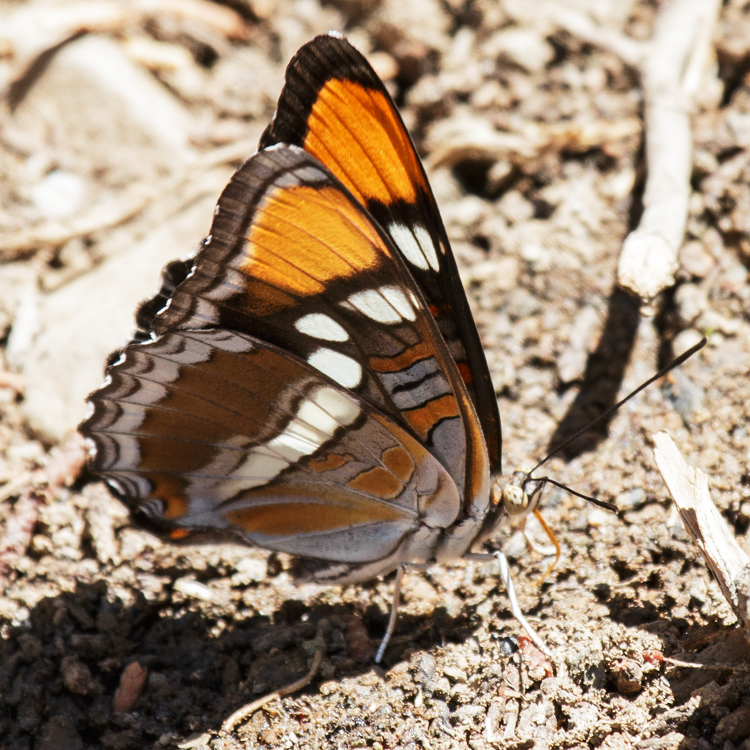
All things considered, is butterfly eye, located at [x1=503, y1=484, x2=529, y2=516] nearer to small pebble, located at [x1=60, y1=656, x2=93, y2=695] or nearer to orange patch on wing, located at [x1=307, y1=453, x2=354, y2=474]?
orange patch on wing, located at [x1=307, y1=453, x2=354, y2=474]

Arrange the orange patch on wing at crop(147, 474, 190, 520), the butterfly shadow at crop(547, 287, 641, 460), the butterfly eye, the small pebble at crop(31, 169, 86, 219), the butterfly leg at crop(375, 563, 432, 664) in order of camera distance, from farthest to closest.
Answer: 1. the small pebble at crop(31, 169, 86, 219)
2. the butterfly shadow at crop(547, 287, 641, 460)
3. the orange patch on wing at crop(147, 474, 190, 520)
4. the butterfly leg at crop(375, 563, 432, 664)
5. the butterfly eye

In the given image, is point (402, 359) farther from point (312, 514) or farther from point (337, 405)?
point (312, 514)

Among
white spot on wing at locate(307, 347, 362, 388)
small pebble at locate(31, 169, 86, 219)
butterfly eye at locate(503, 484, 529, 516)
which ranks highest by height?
small pebble at locate(31, 169, 86, 219)

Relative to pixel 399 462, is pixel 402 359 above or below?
above

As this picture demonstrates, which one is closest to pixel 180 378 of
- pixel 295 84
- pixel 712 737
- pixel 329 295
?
pixel 329 295

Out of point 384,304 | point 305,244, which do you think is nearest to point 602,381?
point 384,304

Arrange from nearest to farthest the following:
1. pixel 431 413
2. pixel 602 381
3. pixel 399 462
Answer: pixel 431 413 < pixel 399 462 < pixel 602 381

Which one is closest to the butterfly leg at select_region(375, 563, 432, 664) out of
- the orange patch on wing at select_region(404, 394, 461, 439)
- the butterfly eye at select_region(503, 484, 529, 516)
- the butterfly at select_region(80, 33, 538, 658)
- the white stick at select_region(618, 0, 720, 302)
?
the butterfly at select_region(80, 33, 538, 658)

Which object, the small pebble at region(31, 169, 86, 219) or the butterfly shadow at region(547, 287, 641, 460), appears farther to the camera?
the small pebble at region(31, 169, 86, 219)
